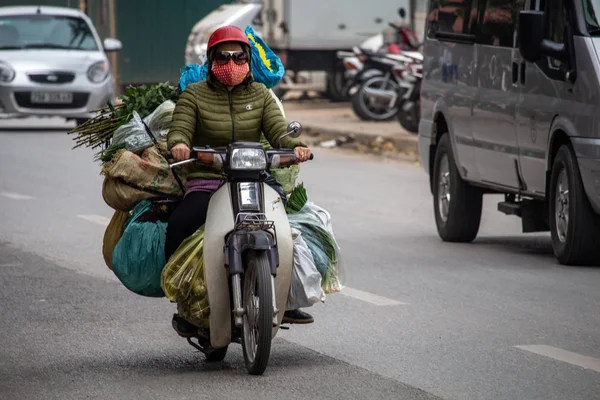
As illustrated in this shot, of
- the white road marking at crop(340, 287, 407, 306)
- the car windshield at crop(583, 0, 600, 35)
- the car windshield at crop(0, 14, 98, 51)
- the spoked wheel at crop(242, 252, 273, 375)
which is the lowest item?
the car windshield at crop(0, 14, 98, 51)

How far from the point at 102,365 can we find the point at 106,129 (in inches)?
47.2

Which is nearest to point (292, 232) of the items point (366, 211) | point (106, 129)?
point (106, 129)

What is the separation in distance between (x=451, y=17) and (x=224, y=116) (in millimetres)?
6061

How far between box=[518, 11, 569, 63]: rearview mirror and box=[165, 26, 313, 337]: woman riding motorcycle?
3747 millimetres

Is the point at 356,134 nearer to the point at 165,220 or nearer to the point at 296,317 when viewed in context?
the point at 165,220

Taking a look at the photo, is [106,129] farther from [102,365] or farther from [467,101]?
[467,101]

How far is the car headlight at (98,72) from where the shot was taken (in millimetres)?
23469

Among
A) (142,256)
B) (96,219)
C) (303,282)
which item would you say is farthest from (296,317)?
(96,219)

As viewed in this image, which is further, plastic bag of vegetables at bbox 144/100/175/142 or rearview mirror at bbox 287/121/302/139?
plastic bag of vegetables at bbox 144/100/175/142

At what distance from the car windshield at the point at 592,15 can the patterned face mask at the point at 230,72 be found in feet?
13.4

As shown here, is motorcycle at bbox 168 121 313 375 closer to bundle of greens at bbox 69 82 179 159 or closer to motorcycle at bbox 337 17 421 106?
bundle of greens at bbox 69 82 179 159

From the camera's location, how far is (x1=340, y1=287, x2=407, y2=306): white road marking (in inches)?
357

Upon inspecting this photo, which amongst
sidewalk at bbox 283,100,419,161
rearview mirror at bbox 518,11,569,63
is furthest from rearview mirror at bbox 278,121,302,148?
sidewalk at bbox 283,100,419,161

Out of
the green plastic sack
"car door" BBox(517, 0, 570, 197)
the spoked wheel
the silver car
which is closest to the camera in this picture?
the spoked wheel
